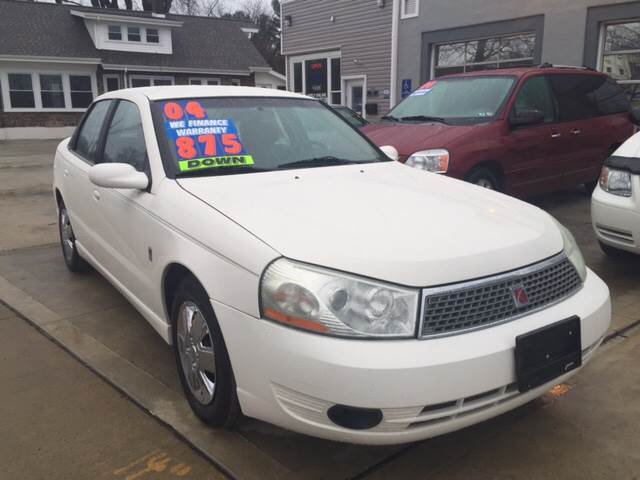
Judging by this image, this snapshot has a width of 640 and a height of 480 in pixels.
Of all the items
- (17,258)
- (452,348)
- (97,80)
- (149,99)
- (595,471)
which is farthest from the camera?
(97,80)

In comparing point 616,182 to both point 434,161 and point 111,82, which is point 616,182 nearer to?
point 434,161

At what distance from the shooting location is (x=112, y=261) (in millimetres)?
3709

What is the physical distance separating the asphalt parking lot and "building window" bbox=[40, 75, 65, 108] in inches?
977

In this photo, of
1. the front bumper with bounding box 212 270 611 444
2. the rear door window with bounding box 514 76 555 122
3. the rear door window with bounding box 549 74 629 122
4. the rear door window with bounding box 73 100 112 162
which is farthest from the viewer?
the rear door window with bounding box 549 74 629 122

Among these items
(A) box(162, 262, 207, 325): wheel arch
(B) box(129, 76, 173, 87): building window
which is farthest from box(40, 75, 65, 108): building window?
(A) box(162, 262, 207, 325): wheel arch

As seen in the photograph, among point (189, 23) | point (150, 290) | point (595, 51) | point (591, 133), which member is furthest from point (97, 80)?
point (150, 290)

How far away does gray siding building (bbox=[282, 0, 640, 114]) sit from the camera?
11766 millimetres

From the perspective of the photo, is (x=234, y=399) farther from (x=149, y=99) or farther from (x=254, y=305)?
(x=149, y=99)

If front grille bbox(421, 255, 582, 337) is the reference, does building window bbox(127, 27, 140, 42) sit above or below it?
above

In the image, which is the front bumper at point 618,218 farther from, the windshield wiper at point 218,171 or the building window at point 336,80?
the building window at point 336,80

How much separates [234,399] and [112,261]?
167 cm

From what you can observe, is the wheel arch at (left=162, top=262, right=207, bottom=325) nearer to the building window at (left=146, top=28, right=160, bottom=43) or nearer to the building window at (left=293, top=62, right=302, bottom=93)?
the building window at (left=293, top=62, right=302, bottom=93)

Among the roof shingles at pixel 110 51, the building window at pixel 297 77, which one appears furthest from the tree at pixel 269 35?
the building window at pixel 297 77

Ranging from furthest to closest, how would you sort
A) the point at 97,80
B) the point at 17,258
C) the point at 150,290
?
the point at 97,80 < the point at 17,258 < the point at 150,290
